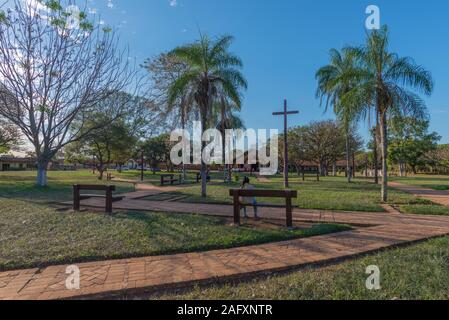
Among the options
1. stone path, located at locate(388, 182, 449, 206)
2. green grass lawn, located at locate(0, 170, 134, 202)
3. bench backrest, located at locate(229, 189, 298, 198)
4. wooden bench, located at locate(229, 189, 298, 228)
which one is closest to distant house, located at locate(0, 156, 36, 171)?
green grass lawn, located at locate(0, 170, 134, 202)

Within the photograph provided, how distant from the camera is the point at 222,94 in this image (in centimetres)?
1059

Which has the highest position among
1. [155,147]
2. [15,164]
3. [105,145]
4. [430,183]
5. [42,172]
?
[155,147]

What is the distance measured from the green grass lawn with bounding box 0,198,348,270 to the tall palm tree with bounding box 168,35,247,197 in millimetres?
5011

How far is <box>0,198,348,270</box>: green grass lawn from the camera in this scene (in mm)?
3875

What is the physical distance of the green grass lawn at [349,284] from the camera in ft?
8.43

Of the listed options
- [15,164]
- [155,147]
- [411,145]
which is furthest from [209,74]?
[15,164]

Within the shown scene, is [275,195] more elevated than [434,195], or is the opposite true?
[275,195]

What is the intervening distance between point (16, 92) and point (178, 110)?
7475 millimetres

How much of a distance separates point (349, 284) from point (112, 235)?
13.6 ft

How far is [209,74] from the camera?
1049 cm

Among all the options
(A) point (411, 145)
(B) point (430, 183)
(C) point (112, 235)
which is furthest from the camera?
(A) point (411, 145)

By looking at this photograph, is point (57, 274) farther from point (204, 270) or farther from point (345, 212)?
point (345, 212)

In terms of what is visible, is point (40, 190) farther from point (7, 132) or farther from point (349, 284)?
point (349, 284)
